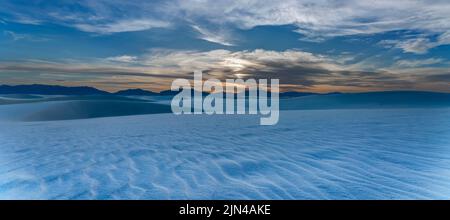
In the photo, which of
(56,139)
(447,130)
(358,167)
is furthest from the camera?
(447,130)

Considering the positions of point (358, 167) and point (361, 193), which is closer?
point (361, 193)

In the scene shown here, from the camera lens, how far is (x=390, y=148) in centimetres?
541

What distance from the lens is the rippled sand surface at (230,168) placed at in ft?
10.9

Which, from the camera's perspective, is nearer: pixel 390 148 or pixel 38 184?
pixel 38 184

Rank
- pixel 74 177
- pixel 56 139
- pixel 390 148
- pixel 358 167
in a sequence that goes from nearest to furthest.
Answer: pixel 74 177
pixel 358 167
pixel 390 148
pixel 56 139

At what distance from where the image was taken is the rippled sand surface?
333cm

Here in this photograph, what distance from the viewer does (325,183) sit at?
3.54 m

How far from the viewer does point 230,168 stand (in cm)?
424
